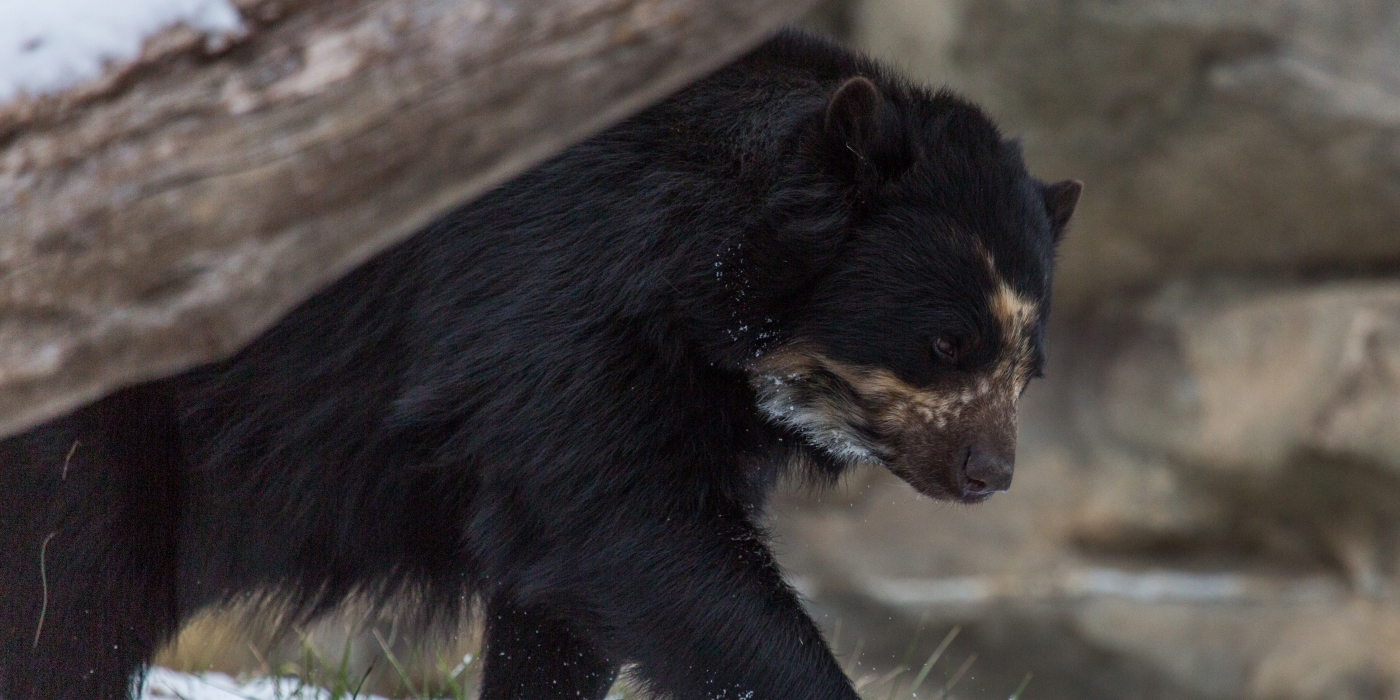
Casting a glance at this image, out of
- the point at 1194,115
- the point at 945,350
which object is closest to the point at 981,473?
the point at 945,350

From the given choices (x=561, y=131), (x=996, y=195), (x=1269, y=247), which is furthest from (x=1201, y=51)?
(x=561, y=131)

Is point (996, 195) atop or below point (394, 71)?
below

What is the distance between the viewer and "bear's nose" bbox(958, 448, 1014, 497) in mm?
3166

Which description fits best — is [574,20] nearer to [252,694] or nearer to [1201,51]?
[252,694]

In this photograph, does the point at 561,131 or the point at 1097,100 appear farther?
the point at 1097,100

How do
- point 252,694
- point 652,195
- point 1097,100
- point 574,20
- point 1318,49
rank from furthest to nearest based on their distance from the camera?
point 1097,100, point 1318,49, point 252,694, point 652,195, point 574,20

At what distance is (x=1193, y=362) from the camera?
8.84m

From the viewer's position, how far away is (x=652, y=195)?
3059 millimetres

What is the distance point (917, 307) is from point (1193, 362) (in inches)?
250

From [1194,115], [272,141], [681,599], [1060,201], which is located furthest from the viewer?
[1194,115]

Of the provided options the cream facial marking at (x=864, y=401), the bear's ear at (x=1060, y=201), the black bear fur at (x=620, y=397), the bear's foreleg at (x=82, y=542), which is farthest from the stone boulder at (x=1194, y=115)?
the bear's foreleg at (x=82, y=542)

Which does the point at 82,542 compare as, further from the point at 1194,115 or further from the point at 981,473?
the point at 1194,115

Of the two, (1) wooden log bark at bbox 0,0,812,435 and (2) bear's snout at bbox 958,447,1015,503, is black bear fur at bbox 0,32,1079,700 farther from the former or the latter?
(1) wooden log bark at bbox 0,0,812,435

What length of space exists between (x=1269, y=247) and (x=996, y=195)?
6.33 m
